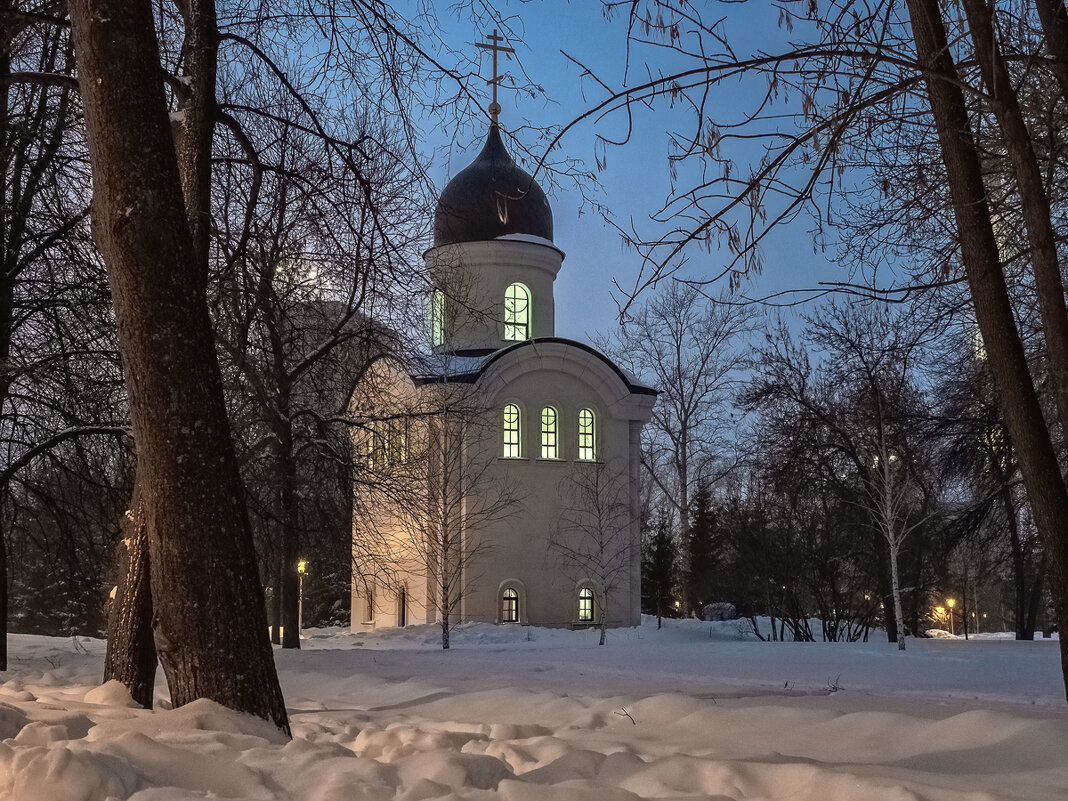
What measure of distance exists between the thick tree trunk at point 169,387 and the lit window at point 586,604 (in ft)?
74.9

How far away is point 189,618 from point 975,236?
535 cm

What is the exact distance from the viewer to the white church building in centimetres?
2602

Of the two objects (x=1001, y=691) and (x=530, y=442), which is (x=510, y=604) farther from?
(x=1001, y=691)

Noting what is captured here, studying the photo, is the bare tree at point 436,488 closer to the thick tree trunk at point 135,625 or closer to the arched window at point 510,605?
the arched window at point 510,605

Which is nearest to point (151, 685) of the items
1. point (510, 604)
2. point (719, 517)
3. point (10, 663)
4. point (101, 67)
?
point (101, 67)

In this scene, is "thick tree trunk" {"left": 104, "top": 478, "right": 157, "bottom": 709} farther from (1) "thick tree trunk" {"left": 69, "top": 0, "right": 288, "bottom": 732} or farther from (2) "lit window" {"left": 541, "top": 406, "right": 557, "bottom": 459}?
(2) "lit window" {"left": 541, "top": 406, "right": 557, "bottom": 459}

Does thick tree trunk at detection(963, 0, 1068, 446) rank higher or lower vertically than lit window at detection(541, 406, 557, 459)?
Answer: lower

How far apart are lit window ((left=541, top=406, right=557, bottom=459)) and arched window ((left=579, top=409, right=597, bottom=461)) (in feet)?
2.56

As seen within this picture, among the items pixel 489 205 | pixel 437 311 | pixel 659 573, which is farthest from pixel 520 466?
pixel 437 311

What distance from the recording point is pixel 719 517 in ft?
113

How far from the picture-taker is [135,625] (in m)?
6.67

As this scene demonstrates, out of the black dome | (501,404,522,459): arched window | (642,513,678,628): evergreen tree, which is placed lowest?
(642,513,678,628): evergreen tree

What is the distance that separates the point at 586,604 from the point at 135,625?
21.7 metres

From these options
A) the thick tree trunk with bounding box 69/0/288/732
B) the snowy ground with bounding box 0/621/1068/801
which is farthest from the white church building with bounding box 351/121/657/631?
A: the thick tree trunk with bounding box 69/0/288/732
